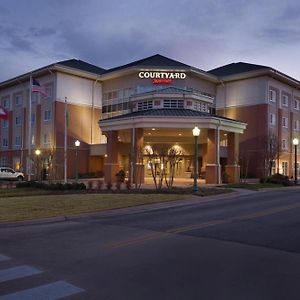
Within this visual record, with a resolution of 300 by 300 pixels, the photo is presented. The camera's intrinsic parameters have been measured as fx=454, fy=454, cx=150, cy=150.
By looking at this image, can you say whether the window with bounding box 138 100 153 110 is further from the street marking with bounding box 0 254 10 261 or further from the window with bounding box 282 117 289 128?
the street marking with bounding box 0 254 10 261

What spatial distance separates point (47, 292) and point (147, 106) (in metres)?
41.4

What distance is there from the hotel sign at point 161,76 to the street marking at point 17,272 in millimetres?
46726

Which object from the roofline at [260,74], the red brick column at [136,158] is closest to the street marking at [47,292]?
the red brick column at [136,158]

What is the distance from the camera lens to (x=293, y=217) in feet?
50.8

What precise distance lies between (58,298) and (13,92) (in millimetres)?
59581

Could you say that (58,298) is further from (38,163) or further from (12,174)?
(12,174)

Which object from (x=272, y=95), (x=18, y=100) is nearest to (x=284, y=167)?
(x=272, y=95)

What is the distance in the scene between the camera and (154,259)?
8.83m

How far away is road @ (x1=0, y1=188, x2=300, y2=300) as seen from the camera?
674 cm

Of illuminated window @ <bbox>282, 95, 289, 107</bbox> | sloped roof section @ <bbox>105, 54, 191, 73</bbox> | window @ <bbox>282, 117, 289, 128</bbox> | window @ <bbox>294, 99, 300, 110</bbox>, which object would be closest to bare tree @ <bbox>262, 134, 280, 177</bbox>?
window @ <bbox>282, 117, 289, 128</bbox>

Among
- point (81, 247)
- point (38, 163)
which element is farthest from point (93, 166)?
point (81, 247)

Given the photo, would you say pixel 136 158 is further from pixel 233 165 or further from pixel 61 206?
pixel 61 206

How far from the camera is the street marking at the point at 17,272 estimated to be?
7.51 metres

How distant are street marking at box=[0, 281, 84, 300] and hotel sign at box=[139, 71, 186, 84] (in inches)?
1885
